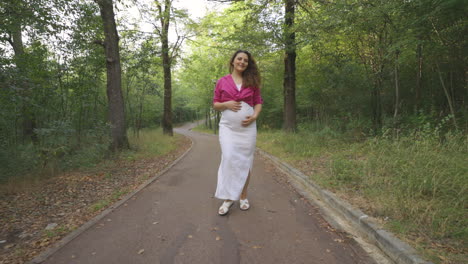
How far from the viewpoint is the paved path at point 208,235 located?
2400mm

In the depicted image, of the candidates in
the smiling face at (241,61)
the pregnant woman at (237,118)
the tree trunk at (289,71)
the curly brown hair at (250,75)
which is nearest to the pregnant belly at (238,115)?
the pregnant woman at (237,118)

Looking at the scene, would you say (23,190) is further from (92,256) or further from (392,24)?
(392,24)

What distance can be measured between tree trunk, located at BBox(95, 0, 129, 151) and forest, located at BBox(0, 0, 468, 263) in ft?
0.12

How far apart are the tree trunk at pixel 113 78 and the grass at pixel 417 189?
20.8 feet

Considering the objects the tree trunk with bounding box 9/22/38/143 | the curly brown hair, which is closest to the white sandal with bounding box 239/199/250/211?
the curly brown hair

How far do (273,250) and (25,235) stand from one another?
316cm

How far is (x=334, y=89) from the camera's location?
38.1 ft

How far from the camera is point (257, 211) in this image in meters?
3.56

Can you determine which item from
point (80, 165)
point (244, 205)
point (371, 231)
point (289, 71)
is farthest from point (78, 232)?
point (289, 71)

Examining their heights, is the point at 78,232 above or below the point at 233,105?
below

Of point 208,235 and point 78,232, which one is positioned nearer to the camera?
point 208,235

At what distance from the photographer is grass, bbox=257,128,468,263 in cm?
234

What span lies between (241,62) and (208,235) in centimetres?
221

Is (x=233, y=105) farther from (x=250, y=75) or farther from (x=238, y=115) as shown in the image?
(x=250, y=75)
